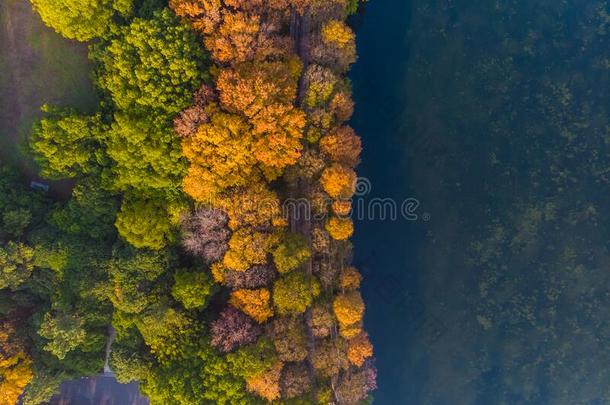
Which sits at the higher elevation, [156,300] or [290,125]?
[290,125]

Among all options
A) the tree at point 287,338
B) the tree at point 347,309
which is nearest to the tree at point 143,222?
the tree at point 287,338

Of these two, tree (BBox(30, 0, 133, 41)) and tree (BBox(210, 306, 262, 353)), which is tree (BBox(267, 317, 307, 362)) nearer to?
tree (BBox(210, 306, 262, 353))

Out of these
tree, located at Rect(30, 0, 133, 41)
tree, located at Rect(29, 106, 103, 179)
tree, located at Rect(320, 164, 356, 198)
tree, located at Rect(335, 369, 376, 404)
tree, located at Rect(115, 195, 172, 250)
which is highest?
tree, located at Rect(30, 0, 133, 41)

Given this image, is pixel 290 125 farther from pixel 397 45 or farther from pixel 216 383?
pixel 216 383

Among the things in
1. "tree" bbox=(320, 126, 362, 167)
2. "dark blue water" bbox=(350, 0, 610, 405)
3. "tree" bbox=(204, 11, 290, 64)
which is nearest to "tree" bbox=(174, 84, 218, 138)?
"tree" bbox=(204, 11, 290, 64)

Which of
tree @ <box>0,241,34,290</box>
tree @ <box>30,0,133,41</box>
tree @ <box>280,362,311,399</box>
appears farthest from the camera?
tree @ <box>280,362,311,399</box>

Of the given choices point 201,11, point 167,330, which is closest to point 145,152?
point 201,11

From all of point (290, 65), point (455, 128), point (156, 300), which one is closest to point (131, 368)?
point (156, 300)
